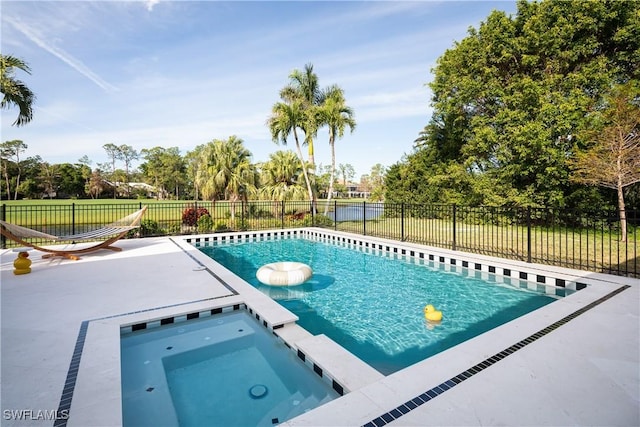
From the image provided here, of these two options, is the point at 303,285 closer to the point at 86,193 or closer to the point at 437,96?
the point at 437,96

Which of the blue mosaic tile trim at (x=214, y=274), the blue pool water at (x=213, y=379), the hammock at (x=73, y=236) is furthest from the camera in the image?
the hammock at (x=73, y=236)

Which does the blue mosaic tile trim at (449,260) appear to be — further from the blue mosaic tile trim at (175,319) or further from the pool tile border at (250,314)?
the blue mosaic tile trim at (175,319)

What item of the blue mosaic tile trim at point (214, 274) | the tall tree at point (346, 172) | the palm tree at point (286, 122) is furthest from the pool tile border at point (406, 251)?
the tall tree at point (346, 172)

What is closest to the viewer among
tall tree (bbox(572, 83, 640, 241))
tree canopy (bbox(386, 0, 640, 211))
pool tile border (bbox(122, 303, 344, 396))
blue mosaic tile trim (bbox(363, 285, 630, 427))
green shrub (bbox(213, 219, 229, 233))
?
blue mosaic tile trim (bbox(363, 285, 630, 427))

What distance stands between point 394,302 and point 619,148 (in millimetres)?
9991

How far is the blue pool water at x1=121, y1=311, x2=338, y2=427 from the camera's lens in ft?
7.52

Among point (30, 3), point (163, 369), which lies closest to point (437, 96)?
point (30, 3)

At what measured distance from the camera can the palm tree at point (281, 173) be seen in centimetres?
1637

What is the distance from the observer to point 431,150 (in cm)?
1852

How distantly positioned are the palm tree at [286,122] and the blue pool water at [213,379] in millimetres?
12535

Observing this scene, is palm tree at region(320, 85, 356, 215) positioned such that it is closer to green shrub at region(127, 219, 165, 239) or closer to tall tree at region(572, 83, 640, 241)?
green shrub at region(127, 219, 165, 239)

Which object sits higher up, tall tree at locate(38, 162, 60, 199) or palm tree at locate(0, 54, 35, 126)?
tall tree at locate(38, 162, 60, 199)

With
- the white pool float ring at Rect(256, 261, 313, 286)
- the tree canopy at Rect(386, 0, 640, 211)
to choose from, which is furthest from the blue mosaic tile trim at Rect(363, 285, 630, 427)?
the tree canopy at Rect(386, 0, 640, 211)

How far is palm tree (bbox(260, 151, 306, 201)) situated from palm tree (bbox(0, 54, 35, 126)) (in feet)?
30.7
